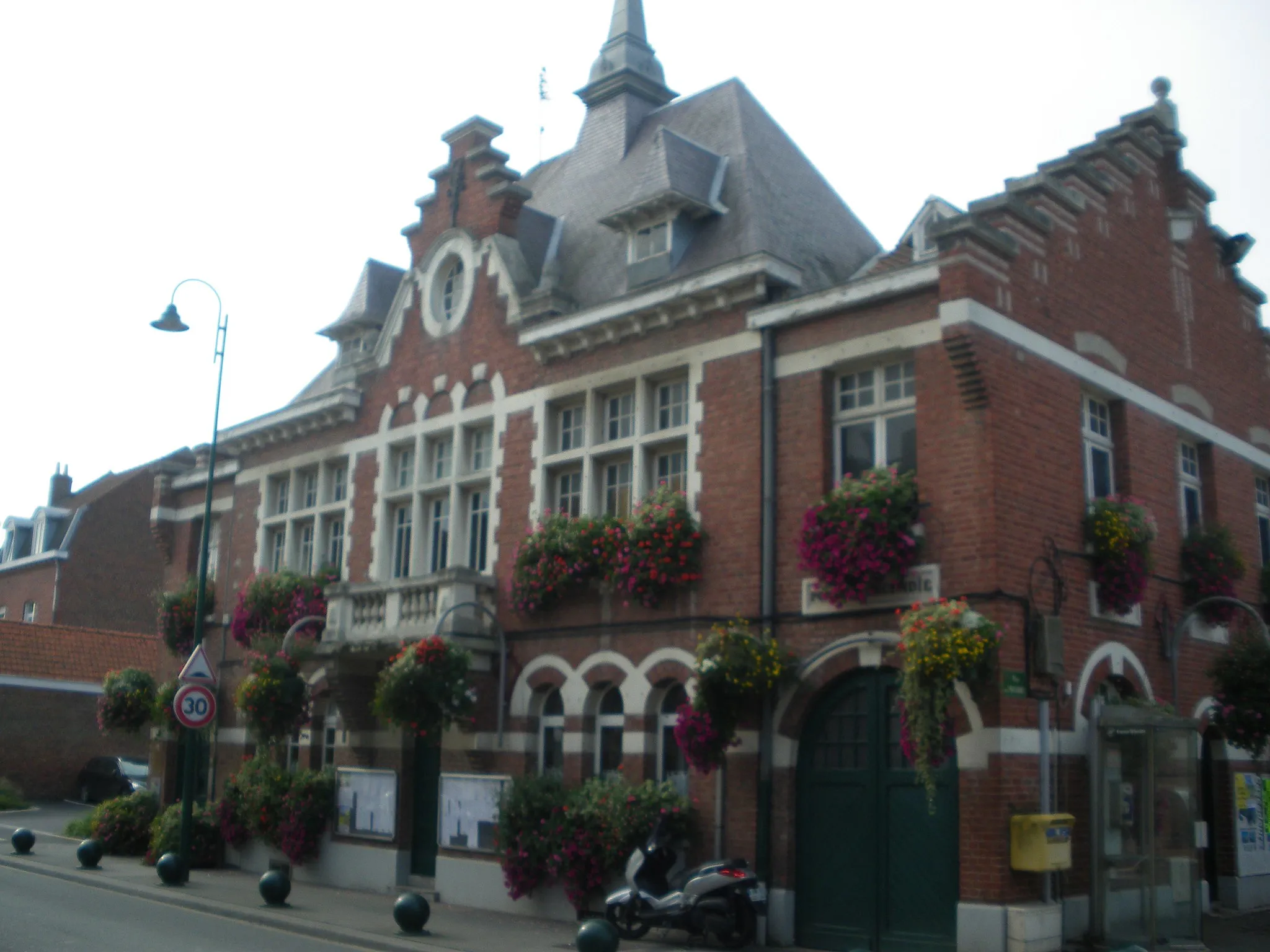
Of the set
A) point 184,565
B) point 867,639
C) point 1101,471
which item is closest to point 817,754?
point 867,639

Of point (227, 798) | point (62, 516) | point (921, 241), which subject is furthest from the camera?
point (62, 516)

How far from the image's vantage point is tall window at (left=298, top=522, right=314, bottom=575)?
24.5 metres

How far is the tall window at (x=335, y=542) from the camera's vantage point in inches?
933

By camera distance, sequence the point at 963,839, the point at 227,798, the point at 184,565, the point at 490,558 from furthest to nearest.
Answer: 1. the point at 184,565
2. the point at 227,798
3. the point at 490,558
4. the point at 963,839

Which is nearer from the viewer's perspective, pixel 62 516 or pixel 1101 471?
pixel 1101 471

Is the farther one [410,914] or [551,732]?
[551,732]

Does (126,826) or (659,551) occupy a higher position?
(659,551)

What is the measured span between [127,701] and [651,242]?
1480cm

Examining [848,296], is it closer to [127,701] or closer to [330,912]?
[330,912]

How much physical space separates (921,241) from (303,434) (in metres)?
12.4

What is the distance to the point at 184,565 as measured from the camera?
93.4 feet

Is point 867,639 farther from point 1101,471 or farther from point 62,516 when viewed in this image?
point 62,516

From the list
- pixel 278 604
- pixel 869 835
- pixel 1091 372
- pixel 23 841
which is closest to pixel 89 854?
pixel 23 841

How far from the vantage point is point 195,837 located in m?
23.5
